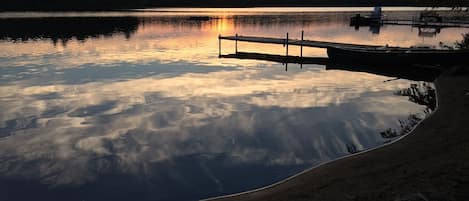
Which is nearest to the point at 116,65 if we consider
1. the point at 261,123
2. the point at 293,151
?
the point at 261,123

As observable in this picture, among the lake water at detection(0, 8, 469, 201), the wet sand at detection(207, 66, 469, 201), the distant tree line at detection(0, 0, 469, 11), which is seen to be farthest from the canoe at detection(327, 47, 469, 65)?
the distant tree line at detection(0, 0, 469, 11)

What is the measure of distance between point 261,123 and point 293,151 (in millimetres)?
3084

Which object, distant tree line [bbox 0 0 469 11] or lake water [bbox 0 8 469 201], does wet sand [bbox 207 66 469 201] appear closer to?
lake water [bbox 0 8 469 201]

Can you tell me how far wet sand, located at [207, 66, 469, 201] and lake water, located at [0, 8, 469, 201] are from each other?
1331 mm

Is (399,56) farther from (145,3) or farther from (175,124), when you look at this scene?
(145,3)

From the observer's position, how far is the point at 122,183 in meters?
10.1

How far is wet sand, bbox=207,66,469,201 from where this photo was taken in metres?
7.04

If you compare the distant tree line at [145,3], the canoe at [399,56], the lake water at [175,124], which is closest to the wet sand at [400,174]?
Answer: the lake water at [175,124]

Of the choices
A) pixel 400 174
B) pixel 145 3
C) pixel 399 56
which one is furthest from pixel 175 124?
pixel 145 3

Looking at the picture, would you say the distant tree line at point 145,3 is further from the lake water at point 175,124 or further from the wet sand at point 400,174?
the wet sand at point 400,174

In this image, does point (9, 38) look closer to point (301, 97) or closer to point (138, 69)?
point (138, 69)

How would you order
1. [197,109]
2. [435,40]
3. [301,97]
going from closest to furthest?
[197,109], [301,97], [435,40]

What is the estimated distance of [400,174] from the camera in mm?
8133

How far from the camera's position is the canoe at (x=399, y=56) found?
86.9 feet
